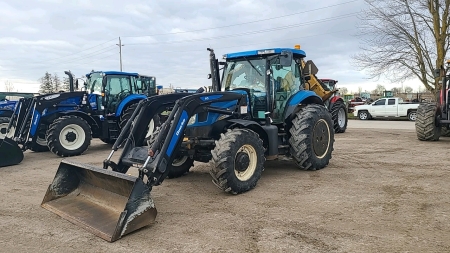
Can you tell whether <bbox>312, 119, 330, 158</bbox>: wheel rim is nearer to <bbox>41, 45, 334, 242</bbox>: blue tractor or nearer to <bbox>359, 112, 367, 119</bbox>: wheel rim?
<bbox>41, 45, 334, 242</bbox>: blue tractor

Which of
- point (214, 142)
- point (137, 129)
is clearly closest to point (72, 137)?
point (137, 129)

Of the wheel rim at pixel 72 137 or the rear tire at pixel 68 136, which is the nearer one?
the rear tire at pixel 68 136

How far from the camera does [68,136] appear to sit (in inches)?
381

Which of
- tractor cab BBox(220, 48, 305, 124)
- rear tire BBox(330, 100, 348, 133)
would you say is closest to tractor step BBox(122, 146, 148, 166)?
tractor cab BBox(220, 48, 305, 124)

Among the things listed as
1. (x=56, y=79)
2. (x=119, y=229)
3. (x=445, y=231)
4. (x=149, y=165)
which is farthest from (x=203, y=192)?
(x=56, y=79)

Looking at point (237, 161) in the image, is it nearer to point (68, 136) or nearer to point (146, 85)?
point (68, 136)

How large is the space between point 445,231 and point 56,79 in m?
56.0

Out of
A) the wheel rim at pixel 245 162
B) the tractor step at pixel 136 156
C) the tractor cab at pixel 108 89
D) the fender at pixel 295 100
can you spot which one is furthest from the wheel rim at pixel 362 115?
the tractor step at pixel 136 156

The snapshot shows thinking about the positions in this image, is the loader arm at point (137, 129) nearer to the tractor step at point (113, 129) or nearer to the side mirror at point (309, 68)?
the side mirror at point (309, 68)

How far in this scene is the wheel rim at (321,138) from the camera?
22.4 feet

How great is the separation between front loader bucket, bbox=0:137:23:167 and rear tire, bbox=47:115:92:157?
0.87m

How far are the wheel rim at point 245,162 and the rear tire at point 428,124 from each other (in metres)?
7.57

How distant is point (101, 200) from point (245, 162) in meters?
2.08

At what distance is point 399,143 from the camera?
35.5 feet
